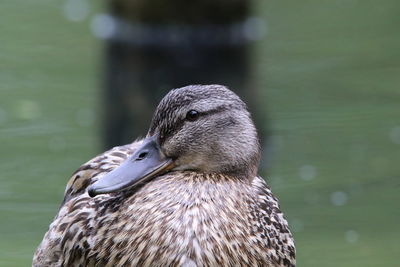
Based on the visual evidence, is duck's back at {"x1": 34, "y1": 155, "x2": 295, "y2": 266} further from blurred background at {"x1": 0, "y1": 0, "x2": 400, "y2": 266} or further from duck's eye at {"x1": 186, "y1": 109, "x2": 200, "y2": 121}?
blurred background at {"x1": 0, "y1": 0, "x2": 400, "y2": 266}

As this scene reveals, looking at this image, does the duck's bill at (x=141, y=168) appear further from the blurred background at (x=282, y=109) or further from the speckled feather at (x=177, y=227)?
the blurred background at (x=282, y=109)

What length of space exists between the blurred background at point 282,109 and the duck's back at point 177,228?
1627mm

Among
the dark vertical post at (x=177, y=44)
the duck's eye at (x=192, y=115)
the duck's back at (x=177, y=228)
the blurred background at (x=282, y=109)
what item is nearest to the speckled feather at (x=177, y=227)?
the duck's back at (x=177, y=228)

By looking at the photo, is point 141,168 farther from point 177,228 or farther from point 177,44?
point 177,44

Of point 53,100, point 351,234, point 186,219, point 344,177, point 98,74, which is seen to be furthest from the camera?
point 98,74

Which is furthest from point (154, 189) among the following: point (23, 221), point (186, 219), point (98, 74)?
point (98, 74)

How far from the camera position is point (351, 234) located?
7281 millimetres

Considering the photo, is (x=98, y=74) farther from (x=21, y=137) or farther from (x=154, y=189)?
(x=154, y=189)

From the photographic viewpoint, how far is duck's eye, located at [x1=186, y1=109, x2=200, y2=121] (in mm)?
5117

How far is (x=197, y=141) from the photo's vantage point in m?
5.14

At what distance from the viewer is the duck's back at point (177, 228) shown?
16.3 ft

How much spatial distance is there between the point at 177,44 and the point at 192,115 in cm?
622

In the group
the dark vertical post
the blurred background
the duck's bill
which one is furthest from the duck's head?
the dark vertical post

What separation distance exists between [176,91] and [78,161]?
11.1 ft
